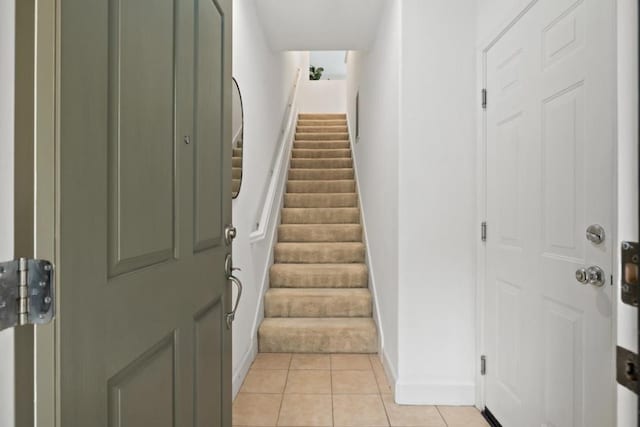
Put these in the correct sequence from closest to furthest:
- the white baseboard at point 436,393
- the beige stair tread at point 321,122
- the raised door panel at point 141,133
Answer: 1. the raised door panel at point 141,133
2. the white baseboard at point 436,393
3. the beige stair tread at point 321,122

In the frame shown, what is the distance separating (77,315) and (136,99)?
17.2 inches

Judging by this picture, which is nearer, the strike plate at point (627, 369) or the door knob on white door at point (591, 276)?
the strike plate at point (627, 369)

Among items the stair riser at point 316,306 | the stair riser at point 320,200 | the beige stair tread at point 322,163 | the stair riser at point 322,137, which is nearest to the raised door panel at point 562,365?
the stair riser at point 316,306

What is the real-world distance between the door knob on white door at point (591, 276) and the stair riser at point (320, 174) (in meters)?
3.71

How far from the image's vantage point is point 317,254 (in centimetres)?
365

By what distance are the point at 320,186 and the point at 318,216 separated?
2.01ft

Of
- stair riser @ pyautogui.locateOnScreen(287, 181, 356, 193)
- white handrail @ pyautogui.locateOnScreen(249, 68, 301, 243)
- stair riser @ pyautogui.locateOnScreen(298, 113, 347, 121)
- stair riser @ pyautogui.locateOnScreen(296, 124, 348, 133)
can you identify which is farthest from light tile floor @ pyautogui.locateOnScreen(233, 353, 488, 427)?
stair riser @ pyautogui.locateOnScreen(298, 113, 347, 121)

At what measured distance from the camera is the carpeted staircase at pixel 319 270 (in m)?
2.86

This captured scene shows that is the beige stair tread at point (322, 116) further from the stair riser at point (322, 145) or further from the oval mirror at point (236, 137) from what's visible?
the oval mirror at point (236, 137)

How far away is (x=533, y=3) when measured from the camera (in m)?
1.56

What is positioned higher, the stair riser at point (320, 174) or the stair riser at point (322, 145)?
the stair riser at point (322, 145)

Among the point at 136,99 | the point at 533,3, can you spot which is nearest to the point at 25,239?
the point at 136,99

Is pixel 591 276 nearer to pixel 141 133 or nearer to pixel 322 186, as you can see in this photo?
pixel 141 133

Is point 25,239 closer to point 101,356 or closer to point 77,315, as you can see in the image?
point 77,315
